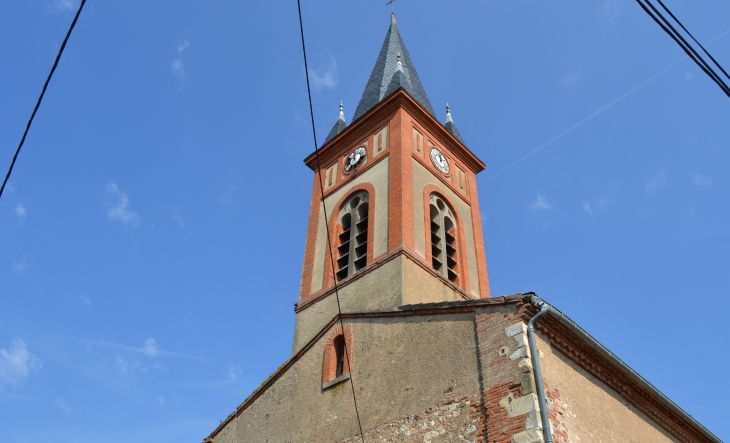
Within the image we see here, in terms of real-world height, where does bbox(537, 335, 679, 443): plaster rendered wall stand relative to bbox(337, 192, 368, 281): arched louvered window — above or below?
below

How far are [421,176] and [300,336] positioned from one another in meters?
5.45

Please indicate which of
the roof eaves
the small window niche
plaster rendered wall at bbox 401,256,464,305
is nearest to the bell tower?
plaster rendered wall at bbox 401,256,464,305

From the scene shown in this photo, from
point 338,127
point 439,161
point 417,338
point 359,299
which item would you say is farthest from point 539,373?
point 338,127

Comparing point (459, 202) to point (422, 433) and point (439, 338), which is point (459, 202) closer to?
point (439, 338)

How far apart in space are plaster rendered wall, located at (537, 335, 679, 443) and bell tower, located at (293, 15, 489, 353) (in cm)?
378

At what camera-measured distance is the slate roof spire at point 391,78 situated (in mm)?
20859

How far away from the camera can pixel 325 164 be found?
65.9ft

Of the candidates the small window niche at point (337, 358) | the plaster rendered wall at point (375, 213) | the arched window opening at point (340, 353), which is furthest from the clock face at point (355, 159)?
the arched window opening at point (340, 353)

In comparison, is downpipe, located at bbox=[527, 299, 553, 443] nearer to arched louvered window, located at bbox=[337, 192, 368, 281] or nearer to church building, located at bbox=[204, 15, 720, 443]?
church building, located at bbox=[204, 15, 720, 443]

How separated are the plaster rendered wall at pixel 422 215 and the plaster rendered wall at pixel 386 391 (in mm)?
3388

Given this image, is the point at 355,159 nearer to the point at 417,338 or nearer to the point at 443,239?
the point at 443,239

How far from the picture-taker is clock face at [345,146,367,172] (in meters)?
18.7

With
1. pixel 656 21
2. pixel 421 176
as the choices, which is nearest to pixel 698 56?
pixel 656 21

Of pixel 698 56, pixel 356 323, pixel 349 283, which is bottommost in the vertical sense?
pixel 698 56
